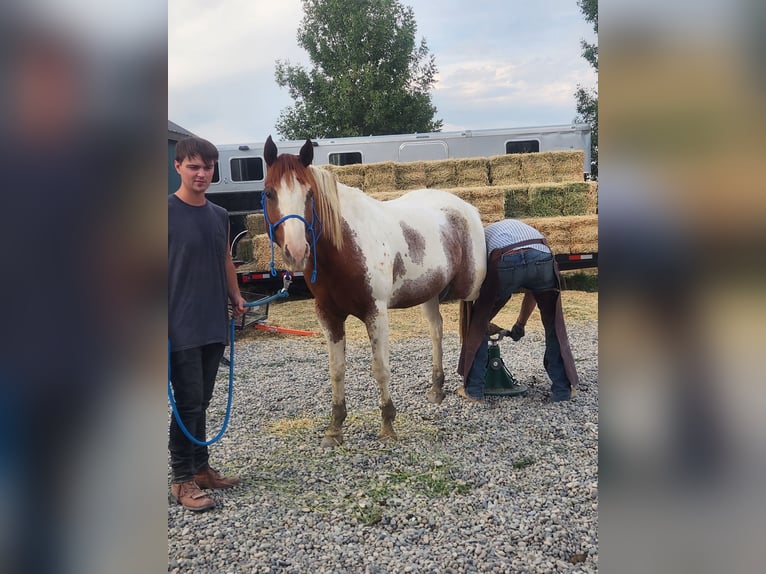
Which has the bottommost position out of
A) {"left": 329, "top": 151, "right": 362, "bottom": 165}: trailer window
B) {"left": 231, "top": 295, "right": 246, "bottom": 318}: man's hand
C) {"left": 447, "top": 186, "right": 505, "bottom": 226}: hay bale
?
{"left": 231, "top": 295, "right": 246, "bottom": 318}: man's hand

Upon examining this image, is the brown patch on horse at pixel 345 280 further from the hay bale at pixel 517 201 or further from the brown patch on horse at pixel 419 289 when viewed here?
the hay bale at pixel 517 201

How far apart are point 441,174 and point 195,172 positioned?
820 cm

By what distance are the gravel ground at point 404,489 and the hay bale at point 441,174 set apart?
19.4ft

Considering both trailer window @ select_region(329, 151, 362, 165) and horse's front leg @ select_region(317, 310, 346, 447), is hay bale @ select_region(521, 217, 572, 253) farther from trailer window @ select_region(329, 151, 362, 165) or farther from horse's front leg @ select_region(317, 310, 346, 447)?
horse's front leg @ select_region(317, 310, 346, 447)

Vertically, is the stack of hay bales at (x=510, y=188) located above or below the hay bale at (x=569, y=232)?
above

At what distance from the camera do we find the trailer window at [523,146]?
458 inches

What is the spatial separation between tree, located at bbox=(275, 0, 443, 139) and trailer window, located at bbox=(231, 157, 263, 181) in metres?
9.70

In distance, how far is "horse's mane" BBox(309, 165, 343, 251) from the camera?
321 cm

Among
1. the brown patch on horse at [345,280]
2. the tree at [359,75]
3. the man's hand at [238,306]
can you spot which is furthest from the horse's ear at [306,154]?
the tree at [359,75]

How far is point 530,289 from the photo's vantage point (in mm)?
4281

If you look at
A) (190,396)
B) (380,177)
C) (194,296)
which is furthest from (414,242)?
(380,177)

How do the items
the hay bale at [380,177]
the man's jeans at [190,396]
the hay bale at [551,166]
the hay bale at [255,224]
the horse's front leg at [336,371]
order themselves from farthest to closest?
the hay bale at [551,166] → the hay bale at [380,177] → the hay bale at [255,224] → the horse's front leg at [336,371] → the man's jeans at [190,396]

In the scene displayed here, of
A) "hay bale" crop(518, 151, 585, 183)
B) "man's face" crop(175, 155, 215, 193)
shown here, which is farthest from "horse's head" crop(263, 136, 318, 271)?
"hay bale" crop(518, 151, 585, 183)
